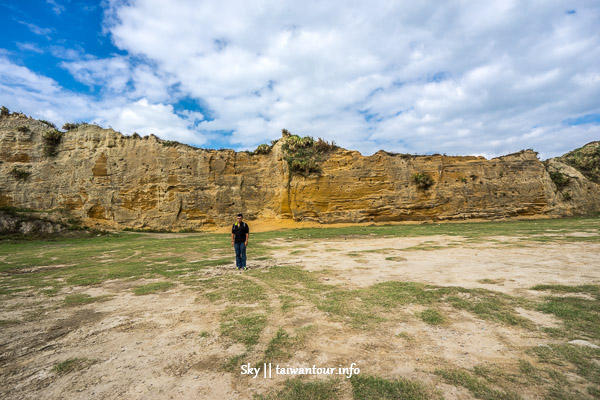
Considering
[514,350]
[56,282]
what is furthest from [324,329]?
[56,282]

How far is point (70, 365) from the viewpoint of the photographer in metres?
2.98

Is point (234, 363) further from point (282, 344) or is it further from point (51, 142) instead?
point (51, 142)

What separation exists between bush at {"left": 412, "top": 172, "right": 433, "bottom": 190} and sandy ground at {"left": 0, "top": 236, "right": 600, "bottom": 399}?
20.8 meters

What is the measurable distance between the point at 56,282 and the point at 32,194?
86.2ft

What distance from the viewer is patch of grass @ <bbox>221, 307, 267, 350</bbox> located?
3.47m

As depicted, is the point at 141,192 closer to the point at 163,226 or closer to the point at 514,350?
the point at 163,226

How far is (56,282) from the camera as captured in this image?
22.4 feet

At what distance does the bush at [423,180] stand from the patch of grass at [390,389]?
25.7 meters

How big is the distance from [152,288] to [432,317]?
18.6ft

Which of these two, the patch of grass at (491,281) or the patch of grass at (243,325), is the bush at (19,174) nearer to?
the patch of grass at (243,325)

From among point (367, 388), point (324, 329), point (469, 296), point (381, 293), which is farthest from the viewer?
point (381, 293)

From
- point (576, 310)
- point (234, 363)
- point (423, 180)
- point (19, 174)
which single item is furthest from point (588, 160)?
point (19, 174)

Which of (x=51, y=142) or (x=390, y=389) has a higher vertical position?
(x=51, y=142)

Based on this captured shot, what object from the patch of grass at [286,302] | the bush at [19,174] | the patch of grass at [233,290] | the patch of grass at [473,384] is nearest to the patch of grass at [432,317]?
the patch of grass at [473,384]
